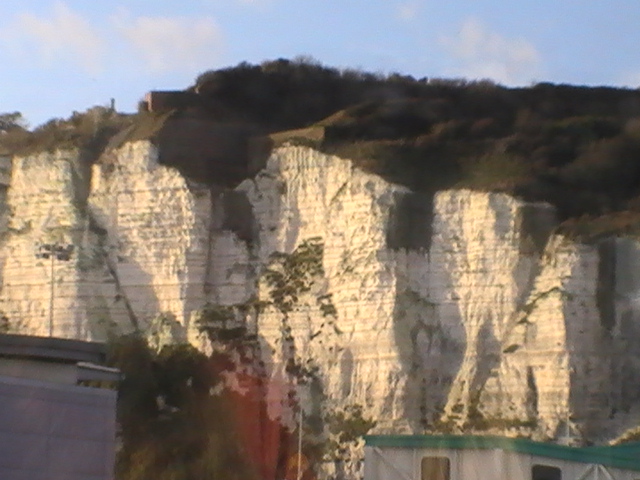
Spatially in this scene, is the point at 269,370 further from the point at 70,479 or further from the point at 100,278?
the point at 70,479

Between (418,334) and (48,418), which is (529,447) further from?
(418,334)

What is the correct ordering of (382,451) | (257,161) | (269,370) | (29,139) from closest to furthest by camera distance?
(382,451), (269,370), (257,161), (29,139)

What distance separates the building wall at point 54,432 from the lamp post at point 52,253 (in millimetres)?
18651

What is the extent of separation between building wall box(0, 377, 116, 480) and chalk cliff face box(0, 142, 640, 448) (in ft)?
50.1

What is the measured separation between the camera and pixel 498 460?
30531 mm

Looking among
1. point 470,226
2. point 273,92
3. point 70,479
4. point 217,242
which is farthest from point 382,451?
point 273,92

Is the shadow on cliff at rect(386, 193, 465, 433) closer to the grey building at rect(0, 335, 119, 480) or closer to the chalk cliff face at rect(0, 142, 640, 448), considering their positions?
the chalk cliff face at rect(0, 142, 640, 448)

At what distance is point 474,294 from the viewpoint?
1629 inches

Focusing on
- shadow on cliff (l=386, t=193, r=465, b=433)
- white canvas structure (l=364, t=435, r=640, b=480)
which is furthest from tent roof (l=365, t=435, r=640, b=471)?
shadow on cliff (l=386, t=193, r=465, b=433)

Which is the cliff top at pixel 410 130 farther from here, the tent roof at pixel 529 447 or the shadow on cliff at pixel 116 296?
the tent roof at pixel 529 447

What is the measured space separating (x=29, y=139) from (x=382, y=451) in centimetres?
2128

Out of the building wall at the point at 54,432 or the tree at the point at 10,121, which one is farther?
the tree at the point at 10,121

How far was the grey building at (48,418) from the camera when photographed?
2481cm

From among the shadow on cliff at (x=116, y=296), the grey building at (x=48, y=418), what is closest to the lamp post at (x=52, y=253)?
the shadow on cliff at (x=116, y=296)
